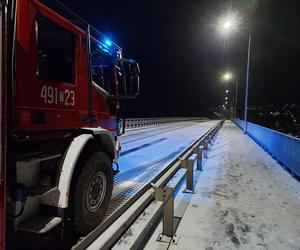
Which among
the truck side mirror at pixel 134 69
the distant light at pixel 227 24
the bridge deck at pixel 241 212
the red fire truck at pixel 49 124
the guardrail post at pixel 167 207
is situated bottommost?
the bridge deck at pixel 241 212

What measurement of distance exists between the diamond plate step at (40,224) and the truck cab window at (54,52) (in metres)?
1.46

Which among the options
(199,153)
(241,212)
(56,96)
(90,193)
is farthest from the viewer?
(199,153)

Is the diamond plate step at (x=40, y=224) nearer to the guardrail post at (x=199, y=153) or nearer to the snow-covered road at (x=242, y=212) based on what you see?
the snow-covered road at (x=242, y=212)

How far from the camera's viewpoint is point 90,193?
3.90 m

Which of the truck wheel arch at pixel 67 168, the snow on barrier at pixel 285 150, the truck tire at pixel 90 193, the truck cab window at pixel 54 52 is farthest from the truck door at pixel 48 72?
the snow on barrier at pixel 285 150

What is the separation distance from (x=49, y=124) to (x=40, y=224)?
1036 millimetres

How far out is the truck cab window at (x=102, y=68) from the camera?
182 inches

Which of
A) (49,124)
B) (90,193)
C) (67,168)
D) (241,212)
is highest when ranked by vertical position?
(49,124)

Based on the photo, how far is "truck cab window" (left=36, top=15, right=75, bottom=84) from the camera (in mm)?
3238

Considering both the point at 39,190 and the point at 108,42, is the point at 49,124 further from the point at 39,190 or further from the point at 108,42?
the point at 108,42

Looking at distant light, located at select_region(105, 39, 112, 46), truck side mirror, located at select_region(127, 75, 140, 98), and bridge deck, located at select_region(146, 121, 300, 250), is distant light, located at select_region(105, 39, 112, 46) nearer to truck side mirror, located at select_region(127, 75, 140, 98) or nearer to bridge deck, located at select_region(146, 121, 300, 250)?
truck side mirror, located at select_region(127, 75, 140, 98)

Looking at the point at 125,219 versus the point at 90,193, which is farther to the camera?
the point at 90,193

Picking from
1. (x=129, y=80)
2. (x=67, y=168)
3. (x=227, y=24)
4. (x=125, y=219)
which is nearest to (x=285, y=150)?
(x=129, y=80)

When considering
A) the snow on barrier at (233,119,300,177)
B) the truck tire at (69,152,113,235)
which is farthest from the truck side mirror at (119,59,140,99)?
the snow on barrier at (233,119,300,177)
